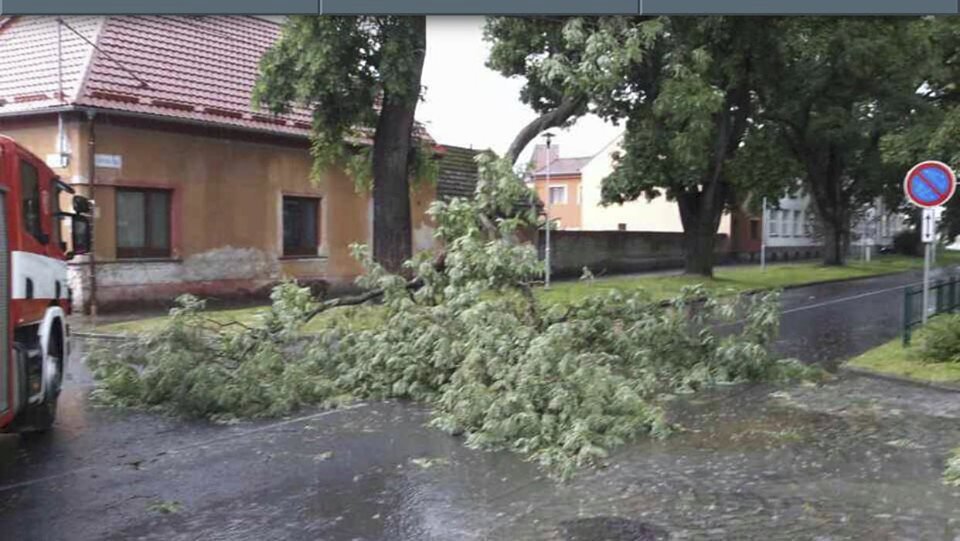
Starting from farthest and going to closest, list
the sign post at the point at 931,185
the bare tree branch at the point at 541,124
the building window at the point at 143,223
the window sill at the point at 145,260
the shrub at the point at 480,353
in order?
the bare tree branch at the point at 541,124, the building window at the point at 143,223, the window sill at the point at 145,260, the sign post at the point at 931,185, the shrub at the point at 480,353

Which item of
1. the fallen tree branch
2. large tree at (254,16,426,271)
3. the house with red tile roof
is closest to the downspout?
the house with red tile roof

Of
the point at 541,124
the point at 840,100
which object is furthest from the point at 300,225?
the point at 840,100

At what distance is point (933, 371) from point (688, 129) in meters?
7.76

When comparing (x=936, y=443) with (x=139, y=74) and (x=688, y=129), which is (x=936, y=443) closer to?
(x=688, y=129)

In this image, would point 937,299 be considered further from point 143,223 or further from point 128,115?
point 128,115

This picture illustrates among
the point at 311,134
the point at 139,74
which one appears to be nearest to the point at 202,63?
the point at 139,74

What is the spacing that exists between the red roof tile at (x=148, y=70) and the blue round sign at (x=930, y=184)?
9088 mm

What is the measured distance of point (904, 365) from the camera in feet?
38.4

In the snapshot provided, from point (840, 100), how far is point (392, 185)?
68.7 ft

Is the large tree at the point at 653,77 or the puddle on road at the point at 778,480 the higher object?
the large tree at the point at 653,77

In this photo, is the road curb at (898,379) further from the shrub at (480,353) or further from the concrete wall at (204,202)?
the concrete wall at (204,202)

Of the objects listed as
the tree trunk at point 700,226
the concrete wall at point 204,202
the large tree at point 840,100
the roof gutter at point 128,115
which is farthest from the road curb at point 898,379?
the tree trunk at point 700,226

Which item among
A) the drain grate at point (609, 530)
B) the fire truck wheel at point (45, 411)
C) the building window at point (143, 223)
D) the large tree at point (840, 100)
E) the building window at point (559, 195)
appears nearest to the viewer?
the drain grate at point (609, 530)

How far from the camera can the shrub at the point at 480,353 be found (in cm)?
845
